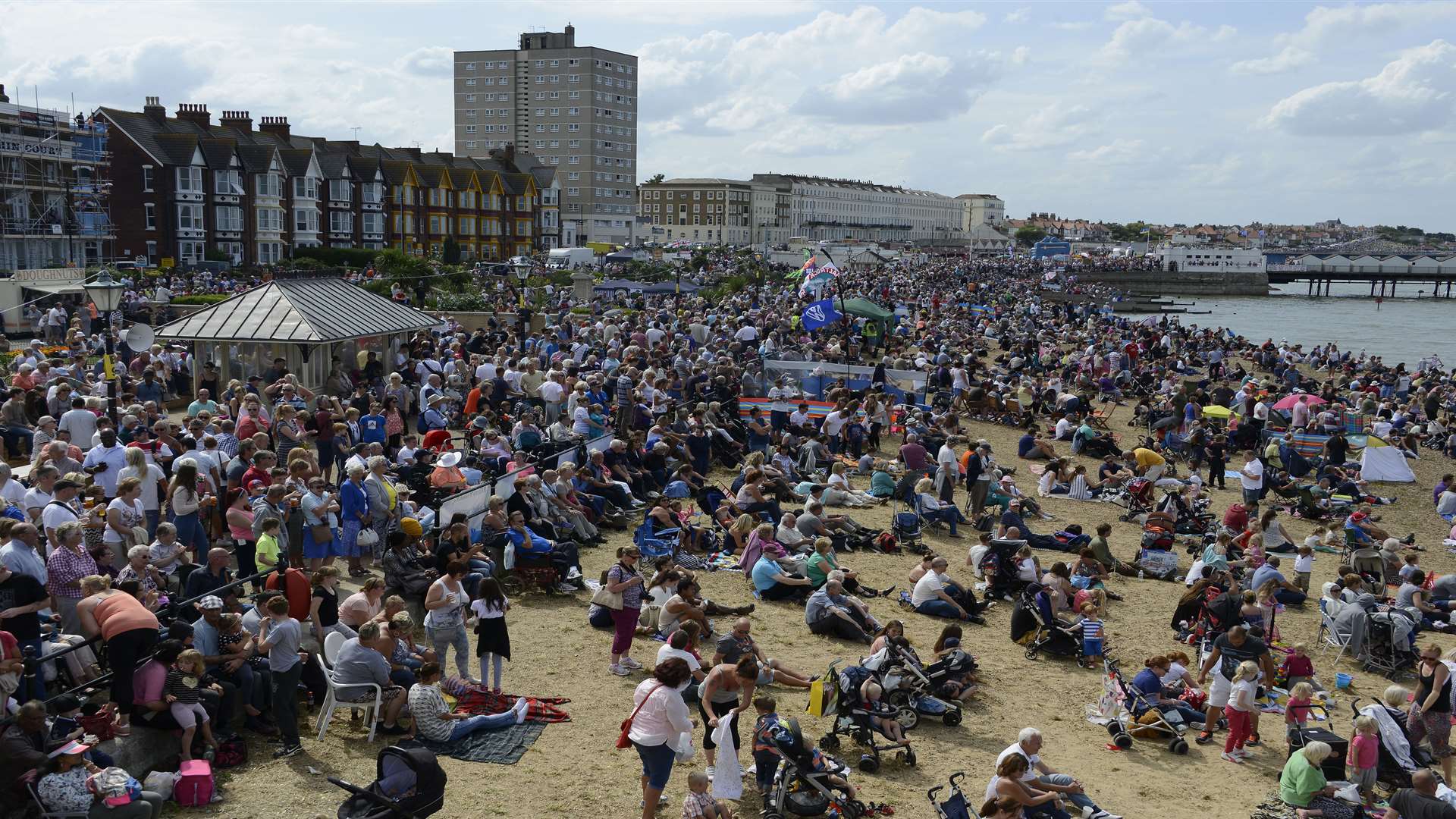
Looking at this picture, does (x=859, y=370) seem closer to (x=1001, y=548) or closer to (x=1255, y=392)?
(x=1255, y=392)

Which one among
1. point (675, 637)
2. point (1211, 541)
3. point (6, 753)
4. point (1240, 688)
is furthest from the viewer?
point (1211, 541)

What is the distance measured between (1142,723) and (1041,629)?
1930 mm

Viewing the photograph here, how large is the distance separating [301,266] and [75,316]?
2139 cm

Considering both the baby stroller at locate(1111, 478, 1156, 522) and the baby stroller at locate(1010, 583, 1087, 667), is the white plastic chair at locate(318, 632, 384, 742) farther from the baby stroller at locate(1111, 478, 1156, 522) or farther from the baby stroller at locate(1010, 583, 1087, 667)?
the baby stroller at locate(1111, 478, 1156, 522)

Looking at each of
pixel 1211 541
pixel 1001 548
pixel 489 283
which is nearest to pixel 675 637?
pixel 1001 548

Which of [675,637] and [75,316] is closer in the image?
[675,637]

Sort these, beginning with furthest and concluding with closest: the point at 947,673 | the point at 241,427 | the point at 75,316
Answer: the point at 75,316
the point at 241,427
the point at 947,673

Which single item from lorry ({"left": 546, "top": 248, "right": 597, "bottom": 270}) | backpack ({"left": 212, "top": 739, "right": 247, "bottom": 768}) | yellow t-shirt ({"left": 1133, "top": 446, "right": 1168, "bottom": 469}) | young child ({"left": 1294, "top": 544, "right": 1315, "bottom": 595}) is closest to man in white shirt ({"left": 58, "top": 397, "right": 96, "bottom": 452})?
backpack ({"left": 212, "top": 739, "right": 247, "bottom": 768})

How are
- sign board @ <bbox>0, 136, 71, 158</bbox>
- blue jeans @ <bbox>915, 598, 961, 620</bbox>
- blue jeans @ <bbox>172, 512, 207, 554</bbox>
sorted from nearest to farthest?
1. blue jeans @ <bbox>172, 512, 207, 554</bbox>
2. blue jeans @ <bbox>915, 598, 961, 620</bbox>
3. sign board @ <bbox>0, 136, 71, 158</bbox>

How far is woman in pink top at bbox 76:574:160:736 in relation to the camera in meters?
7.16

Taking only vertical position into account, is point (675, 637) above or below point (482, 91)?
below

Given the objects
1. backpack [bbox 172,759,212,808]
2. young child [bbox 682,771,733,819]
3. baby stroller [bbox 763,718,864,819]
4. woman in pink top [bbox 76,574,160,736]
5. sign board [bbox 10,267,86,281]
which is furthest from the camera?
sign board [bbox 10,267,86,281]

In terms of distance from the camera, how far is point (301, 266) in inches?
1823

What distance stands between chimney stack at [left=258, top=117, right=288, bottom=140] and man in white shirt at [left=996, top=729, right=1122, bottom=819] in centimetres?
6266
